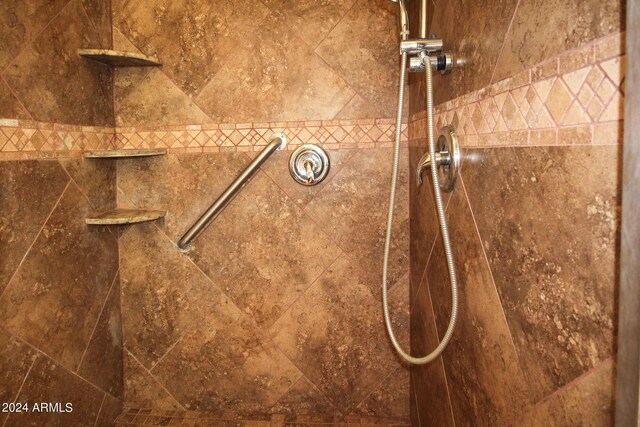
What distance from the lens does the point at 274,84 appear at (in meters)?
1.52

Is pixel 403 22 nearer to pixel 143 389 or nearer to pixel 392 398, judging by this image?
pixel 392 398

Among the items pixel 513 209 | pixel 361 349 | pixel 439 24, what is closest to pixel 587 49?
pixel 513 209

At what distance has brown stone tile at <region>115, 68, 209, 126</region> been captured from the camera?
61.4 inches

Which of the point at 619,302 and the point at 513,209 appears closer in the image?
the point at 619,302

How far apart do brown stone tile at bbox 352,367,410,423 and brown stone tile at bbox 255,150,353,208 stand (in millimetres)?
809

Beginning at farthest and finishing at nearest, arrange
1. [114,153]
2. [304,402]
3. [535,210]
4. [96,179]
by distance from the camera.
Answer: [304,402]
[96,179]
[114,153]
[535,210]

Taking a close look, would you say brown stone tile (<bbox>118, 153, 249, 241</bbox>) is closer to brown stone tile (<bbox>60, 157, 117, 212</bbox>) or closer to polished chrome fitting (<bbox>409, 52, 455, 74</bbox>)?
brown stone tile (<bbox>60, 157, 117, 212</bbox>)

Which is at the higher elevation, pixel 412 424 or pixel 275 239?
pixel 275 239

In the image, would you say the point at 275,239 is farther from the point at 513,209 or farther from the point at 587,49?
the point at 587,49

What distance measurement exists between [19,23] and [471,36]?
1.30 meters

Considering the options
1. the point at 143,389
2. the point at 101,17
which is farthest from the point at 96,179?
the point at 143,389

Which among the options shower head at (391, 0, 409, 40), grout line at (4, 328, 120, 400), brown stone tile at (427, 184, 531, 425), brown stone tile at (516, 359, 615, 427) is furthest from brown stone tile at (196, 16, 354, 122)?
brown stone tile at (516, 359, 615, 427)

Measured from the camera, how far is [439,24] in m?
1.08

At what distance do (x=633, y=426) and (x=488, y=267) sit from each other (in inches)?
16.8
